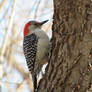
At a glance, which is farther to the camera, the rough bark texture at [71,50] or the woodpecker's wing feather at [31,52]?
the woodpecker's wing feather at [31,52]

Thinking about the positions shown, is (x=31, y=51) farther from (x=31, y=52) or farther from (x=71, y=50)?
(x=71, y=50)

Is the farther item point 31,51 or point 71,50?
point 31,51

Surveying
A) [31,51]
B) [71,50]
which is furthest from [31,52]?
[71,50]

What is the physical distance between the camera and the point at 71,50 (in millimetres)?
2709

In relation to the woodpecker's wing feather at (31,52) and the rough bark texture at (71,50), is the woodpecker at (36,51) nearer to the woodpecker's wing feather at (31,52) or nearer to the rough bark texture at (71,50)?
the woodpecker's wing feather at (31,52)

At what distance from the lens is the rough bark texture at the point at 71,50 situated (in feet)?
8.36

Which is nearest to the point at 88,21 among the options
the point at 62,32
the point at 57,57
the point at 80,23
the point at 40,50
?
the point at 80,23

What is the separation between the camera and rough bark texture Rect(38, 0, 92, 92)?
2.55 metres

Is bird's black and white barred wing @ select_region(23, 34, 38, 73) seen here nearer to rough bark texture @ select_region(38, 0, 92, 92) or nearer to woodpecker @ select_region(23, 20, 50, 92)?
woodpecker @ select_region(23, 20, 50, 92)

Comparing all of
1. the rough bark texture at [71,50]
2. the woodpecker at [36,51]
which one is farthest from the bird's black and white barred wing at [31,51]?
the rough bark texture at [71,50]

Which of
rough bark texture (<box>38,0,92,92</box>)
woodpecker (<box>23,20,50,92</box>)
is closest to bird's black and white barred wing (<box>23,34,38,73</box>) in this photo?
woodpecker (<box>23,20,50,92</box>)

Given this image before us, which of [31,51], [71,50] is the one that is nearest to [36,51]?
[31,51]

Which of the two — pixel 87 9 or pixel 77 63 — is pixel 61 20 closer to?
pixel 87 9

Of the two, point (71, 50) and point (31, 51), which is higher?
point (71, 50)
